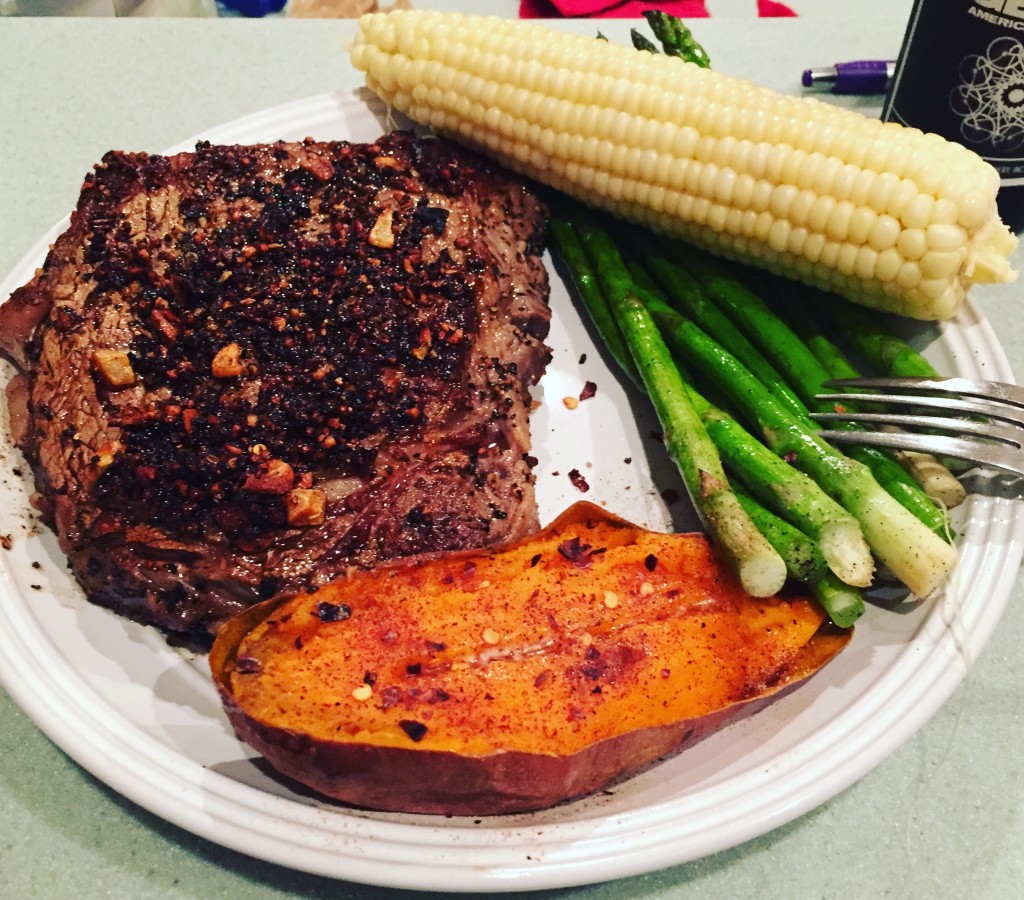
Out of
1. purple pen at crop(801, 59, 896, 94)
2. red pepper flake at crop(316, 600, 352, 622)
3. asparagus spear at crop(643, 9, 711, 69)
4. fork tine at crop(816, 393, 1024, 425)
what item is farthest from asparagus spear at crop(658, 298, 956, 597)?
purple pen at crop(801, 59, 896, 94)

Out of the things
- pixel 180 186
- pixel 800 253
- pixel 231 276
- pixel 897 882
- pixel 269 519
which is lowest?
pixel 897 882

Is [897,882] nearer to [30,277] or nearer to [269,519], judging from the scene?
[269,519]

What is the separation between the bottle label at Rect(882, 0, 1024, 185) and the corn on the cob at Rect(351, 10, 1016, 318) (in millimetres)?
284

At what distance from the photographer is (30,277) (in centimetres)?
239

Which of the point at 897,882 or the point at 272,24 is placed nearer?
the point at 897,882

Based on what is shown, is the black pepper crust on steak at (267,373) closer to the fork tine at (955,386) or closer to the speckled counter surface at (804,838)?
the speckled counter surface at (804,838)

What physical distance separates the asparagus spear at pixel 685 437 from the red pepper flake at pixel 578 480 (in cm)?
28

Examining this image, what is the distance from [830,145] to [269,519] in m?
1.69

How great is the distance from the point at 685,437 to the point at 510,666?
2.51 ft

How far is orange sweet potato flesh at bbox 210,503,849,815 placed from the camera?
1520 mm

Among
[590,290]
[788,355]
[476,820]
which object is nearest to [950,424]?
[788,355]

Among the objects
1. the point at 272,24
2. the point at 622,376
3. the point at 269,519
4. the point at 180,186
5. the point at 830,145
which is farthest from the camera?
the point at 272,24

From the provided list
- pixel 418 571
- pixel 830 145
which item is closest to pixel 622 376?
pixel 830 145

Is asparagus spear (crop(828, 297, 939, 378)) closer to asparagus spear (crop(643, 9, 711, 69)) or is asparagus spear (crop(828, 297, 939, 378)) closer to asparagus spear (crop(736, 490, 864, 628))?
asparagus spear (crop(736, 490, 864, 628))
